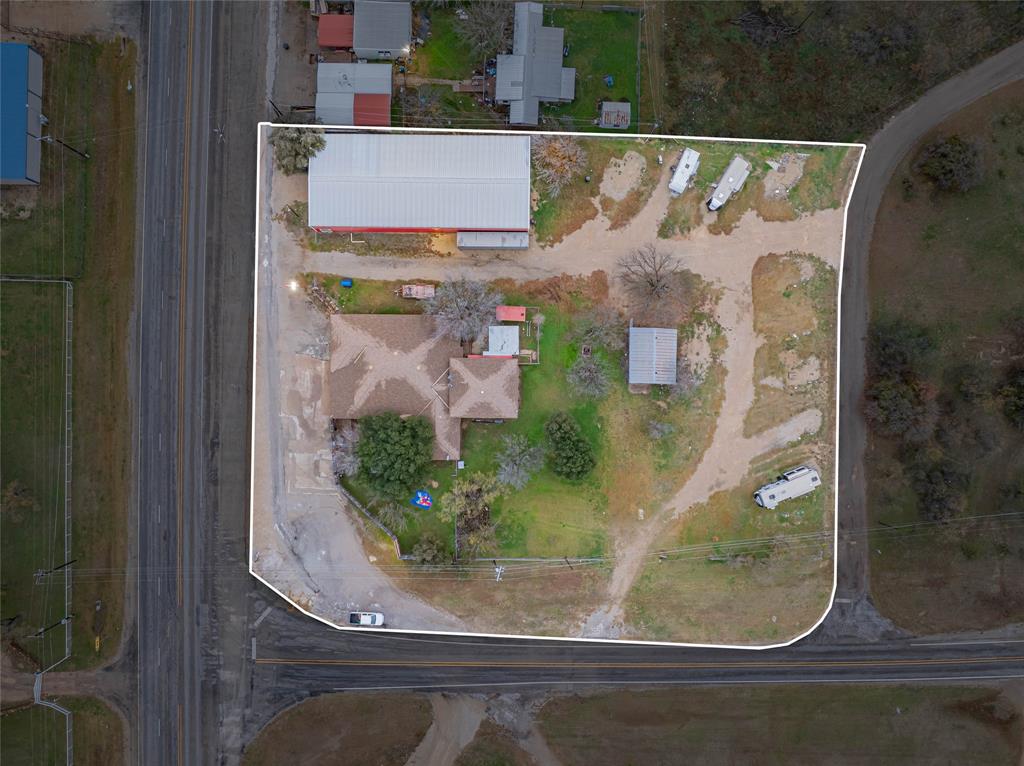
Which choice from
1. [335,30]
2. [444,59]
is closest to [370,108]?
[335,30]

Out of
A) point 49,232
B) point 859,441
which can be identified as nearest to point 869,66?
point 859,441

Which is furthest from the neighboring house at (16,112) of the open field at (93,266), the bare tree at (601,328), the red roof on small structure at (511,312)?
the bare tree at (601,328)

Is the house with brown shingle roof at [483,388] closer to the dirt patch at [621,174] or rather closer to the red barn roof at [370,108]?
the dirt patch at [621,174]

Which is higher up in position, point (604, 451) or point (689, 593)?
point (604, 451)

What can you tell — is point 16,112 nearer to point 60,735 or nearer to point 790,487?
point 60,735

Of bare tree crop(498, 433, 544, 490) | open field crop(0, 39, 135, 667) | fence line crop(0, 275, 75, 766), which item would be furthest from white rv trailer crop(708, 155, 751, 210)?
fence line crop(0, 275, 75, 766)

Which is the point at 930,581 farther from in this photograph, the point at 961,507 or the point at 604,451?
the point at 604,451

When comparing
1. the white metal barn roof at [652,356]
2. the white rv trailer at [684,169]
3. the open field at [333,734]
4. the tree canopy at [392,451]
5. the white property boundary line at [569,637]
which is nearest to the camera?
the tree canopy at [392,451]
